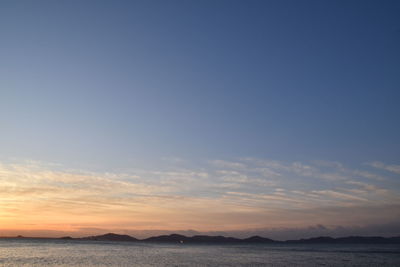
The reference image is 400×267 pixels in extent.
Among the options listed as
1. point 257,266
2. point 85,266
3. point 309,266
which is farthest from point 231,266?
point 85,266

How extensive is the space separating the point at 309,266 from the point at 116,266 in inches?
1453

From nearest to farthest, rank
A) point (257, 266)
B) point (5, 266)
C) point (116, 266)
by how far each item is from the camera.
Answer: point (5, 266) → point (116, 266) → point (257, 266)

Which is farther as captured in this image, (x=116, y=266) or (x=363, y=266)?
(x=363, y=266)

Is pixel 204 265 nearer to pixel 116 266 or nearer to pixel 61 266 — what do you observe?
pixel 116 266

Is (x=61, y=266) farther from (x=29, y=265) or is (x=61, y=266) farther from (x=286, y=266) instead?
(x=286, y=266)

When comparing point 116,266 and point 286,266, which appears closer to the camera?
point 116,266

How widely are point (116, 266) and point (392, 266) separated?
5320 centimetres

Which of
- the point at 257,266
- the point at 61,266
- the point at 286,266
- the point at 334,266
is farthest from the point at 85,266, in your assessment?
the point at 334,266

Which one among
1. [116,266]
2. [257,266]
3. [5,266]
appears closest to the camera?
[5,266]

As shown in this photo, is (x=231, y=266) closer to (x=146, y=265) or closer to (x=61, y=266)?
(x=146, y=265)

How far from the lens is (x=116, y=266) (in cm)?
5938

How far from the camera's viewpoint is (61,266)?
187 ft

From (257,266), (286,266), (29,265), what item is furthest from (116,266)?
(286,266)

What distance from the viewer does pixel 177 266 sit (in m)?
61.5
